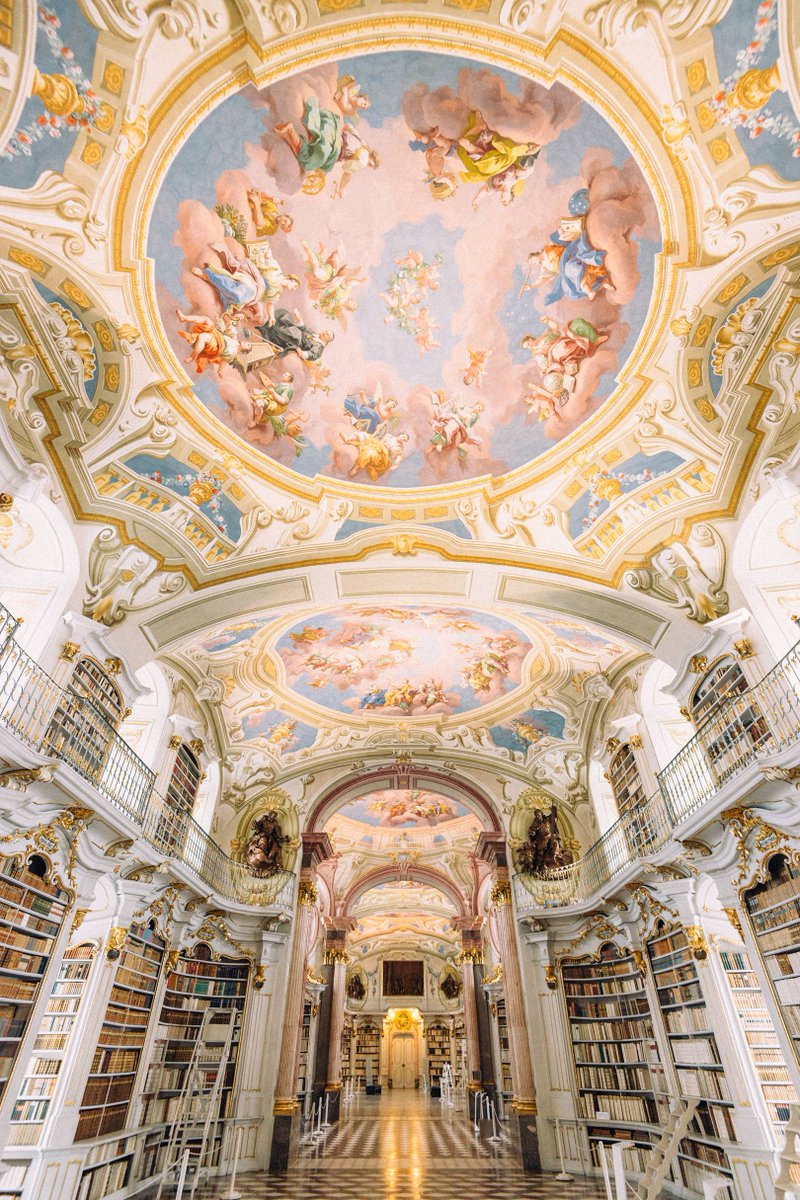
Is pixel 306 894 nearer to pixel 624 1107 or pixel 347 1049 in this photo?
pixel 624 1107

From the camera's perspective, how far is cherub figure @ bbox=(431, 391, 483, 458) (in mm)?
8461

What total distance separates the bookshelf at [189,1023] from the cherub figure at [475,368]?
9.95 meters

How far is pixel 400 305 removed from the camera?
755 cm

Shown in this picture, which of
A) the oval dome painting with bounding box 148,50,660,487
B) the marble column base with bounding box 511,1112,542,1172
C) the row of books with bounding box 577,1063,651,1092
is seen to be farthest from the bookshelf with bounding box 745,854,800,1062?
the marble column base with bounding box 511,1112,542,1172

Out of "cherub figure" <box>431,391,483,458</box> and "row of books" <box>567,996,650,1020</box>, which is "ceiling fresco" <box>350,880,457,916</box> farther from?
"cherub figure" <box>431,391,483,458</box>

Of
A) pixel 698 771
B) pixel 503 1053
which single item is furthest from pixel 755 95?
pixel 503 1053

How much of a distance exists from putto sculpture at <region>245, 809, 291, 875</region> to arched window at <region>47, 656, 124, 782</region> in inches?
257

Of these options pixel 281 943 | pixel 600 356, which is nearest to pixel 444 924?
pixel 281 943

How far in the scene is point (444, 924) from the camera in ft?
103

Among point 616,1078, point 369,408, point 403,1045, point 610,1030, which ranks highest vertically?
point 369,408

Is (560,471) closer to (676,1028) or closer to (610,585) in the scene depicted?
(610,585)

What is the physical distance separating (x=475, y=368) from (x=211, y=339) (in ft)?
10.6

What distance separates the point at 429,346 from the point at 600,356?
207 cm

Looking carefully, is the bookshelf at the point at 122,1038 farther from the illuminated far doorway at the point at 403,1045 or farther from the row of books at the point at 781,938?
the illuminated far doorway at the point at 403,1045
